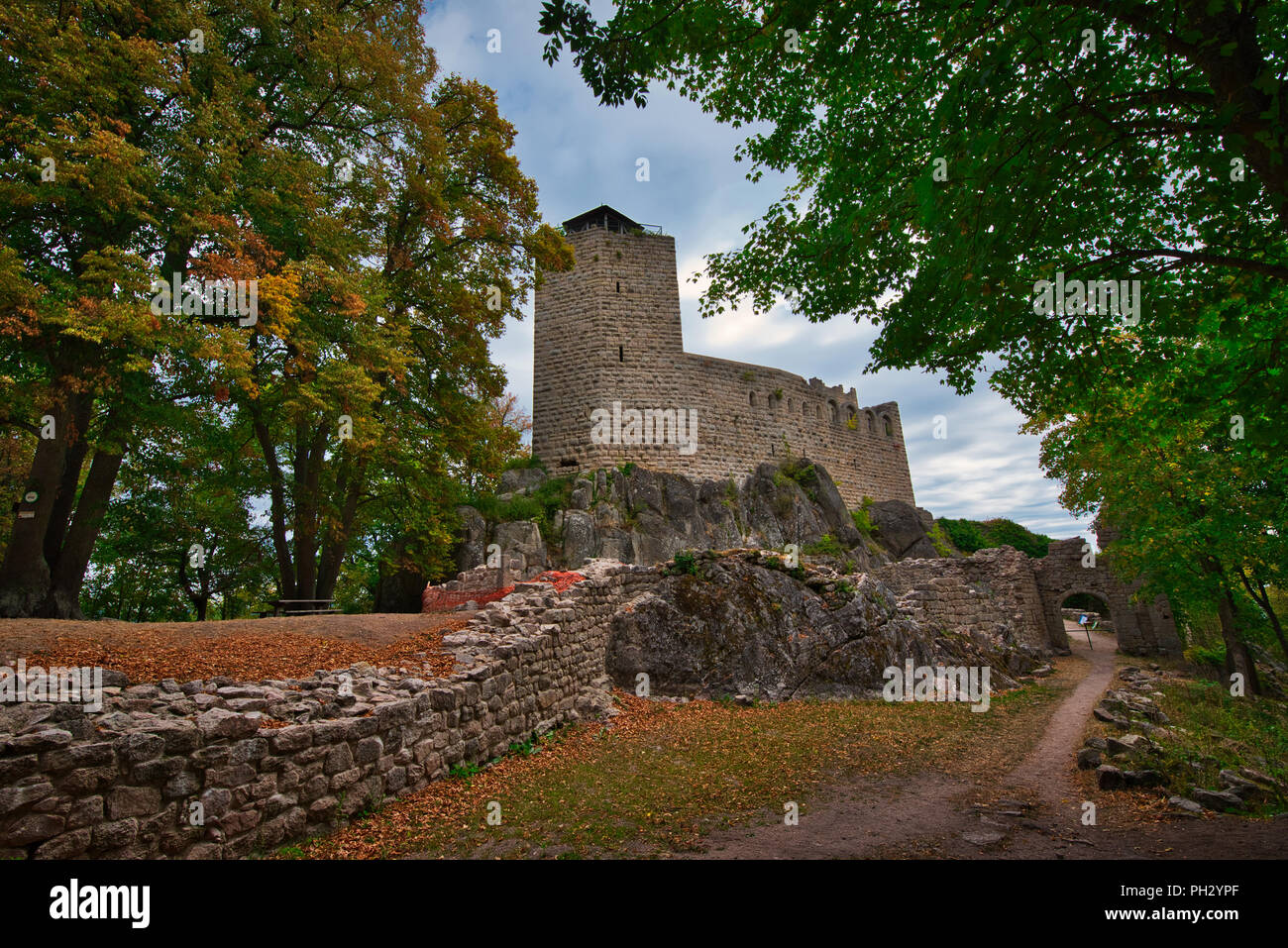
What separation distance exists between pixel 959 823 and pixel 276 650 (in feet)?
26.8

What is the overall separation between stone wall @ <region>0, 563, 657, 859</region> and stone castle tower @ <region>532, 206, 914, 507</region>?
18.1 m

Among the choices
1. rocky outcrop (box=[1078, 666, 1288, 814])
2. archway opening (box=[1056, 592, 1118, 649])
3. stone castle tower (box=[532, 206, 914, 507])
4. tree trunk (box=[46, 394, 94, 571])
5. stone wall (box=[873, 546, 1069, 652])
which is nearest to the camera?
rocky outcrop (box=[1078, 666, 1288, 814])

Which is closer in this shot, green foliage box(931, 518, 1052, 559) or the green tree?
the green tree

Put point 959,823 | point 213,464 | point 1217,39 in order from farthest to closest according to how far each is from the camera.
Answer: point 213,464 → point 959,823 → point 1217,39

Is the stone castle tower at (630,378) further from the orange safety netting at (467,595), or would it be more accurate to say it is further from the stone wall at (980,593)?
the orange safety netting at (467,595)

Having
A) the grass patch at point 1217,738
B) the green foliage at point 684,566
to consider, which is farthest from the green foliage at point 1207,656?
the green foliage at point 684,566

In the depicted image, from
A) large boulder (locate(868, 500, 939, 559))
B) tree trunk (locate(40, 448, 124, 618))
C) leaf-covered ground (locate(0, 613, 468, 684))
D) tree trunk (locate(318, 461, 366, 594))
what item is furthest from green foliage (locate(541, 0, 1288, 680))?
large boulder (locate(868, 500, 939, 559))

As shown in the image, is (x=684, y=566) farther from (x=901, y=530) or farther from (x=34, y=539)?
(x=901, y=530)

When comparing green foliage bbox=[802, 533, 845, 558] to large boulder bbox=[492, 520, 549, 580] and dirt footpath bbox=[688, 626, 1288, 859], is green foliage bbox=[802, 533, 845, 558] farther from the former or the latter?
dirt footpath bbox=[688, 626, 1288, 859]

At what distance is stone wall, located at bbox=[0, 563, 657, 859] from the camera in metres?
3.67

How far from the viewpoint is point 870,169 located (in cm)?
691

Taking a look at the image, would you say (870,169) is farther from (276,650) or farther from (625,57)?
(276,650)

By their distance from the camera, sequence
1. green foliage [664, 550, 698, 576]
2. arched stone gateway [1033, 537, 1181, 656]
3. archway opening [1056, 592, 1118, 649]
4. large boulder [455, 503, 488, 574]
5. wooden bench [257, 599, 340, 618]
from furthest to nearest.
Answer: archway opening [1056, 592, 1118, 649] < arched stone gateway [1033, 537, 1181, 656] < large boulder [455, 503, 488, 574] < green foliage [664, 550, 698, 576] < wooden bench [257, 599, 340, 618]
